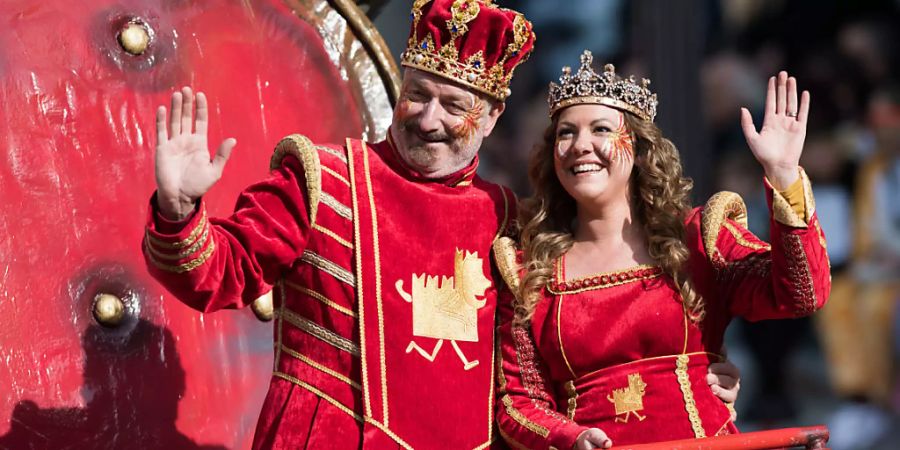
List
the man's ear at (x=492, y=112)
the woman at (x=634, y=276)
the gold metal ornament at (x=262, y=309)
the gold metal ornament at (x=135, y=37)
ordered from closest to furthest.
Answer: the woman at (x=634, y=276) < the man's ear at (x=492, y=112) < the gold metal ornament at (x=135, y=37) < the gold metal ornament at (x=262, y=309)

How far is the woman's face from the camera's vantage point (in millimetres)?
3281

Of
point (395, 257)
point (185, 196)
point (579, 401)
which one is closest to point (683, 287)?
point (579, 401)

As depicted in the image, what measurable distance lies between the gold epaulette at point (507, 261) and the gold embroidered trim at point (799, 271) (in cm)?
62

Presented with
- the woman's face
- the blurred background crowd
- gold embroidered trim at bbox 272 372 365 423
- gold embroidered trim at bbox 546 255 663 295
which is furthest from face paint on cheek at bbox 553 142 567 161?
the blurred background crowd

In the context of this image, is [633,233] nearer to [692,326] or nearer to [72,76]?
[692,326]

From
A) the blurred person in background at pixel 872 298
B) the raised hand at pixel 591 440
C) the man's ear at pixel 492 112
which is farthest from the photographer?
the blurred person in background at pixel 872 298

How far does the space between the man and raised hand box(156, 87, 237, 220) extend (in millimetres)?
213

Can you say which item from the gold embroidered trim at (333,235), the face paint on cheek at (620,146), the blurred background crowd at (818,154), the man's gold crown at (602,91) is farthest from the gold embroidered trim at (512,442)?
the blurred background crowd at (818,154)

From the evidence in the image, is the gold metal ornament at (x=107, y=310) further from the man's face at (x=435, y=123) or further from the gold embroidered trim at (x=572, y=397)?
the gold embroidered trim at (x=572, y=397)

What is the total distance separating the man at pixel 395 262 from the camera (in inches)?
123

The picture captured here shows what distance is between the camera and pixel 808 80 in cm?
600

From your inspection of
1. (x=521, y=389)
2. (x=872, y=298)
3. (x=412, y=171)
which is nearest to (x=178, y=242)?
(x=412, y=171)

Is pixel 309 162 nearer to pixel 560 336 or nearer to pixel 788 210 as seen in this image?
pixel 560 336

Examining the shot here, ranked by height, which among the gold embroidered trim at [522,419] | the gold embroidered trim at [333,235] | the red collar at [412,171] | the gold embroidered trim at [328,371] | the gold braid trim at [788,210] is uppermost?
the gold braid trim at [788,210]
